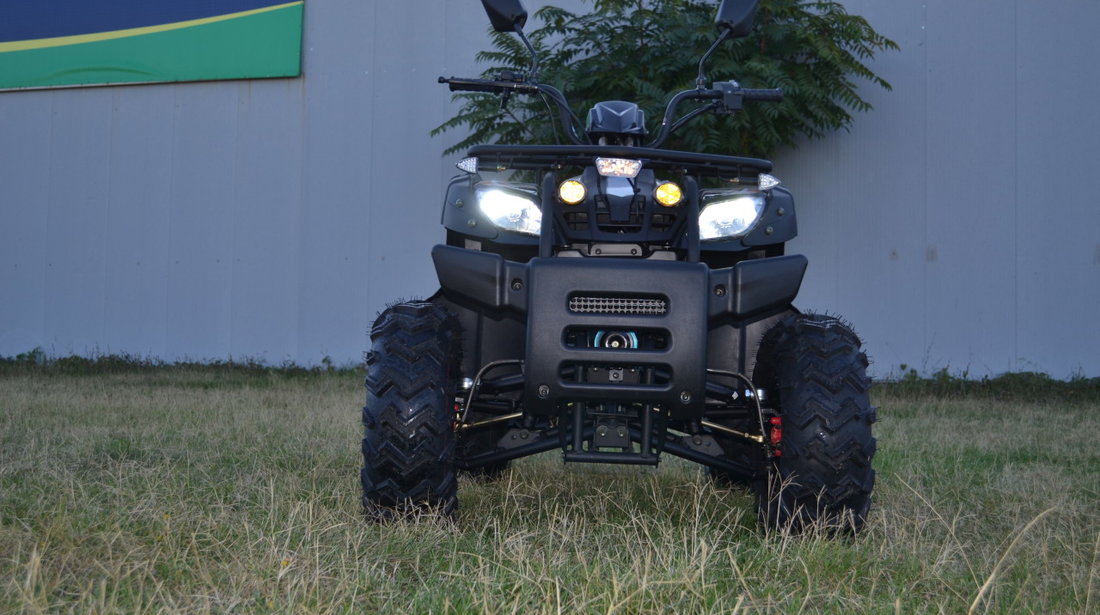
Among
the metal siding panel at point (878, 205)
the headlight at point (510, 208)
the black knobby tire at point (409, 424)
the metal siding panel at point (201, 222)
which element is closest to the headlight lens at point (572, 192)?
the headlight at point (510, 208)

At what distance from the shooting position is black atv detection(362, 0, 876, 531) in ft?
9.18

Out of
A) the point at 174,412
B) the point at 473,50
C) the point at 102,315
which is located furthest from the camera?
the point at 102,315

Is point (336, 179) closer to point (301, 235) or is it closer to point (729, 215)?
point (301, 235)

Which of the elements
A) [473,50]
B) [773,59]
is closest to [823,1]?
[773,59]

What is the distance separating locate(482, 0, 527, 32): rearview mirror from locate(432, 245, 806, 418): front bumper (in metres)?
0.93

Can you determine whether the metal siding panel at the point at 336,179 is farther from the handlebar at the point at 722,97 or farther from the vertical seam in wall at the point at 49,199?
the handlebar at the point at 722,97

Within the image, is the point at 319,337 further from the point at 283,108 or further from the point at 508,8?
the point at 508,8

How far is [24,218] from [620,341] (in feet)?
34.0

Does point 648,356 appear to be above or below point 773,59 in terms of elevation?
below

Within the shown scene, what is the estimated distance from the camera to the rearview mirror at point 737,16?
344 centimetres

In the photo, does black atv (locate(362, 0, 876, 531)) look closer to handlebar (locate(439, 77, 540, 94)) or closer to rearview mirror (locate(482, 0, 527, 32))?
rearview mirror (locate(482, 0, 527, 32))

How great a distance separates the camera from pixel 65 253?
1152cm

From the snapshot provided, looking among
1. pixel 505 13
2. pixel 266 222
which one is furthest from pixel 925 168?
pixel 505 13

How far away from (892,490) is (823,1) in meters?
5.90
